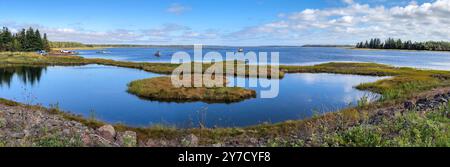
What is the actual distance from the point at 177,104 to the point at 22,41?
11392cm

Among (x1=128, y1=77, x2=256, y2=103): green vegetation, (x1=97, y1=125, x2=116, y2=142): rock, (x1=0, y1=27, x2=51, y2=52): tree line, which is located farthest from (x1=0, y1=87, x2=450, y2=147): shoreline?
(x1=0, y1=27, x2=51, y2=52): tree line

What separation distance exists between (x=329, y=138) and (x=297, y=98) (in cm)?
2655

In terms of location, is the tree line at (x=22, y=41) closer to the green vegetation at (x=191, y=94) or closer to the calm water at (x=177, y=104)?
the calm water at (x=177, y=104)

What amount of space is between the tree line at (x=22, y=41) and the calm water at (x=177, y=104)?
265 ft

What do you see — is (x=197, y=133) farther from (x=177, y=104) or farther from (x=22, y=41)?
(x=22, y=41)

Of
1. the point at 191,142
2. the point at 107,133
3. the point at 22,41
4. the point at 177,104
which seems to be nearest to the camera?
the point at 191,142

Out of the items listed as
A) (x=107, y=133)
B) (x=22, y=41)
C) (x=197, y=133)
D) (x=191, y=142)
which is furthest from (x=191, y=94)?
(x=22, y=41)

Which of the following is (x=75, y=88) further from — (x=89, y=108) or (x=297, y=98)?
(x=297, y=98)

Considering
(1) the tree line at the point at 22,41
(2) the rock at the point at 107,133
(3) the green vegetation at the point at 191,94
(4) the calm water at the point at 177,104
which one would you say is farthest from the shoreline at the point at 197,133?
(1) the tree line at the point at 22,41

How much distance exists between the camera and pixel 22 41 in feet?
409

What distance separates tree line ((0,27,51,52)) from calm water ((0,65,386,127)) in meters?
80.8

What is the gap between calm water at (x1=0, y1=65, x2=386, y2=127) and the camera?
26.8 meters

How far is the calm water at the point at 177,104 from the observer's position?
26.8 meters
